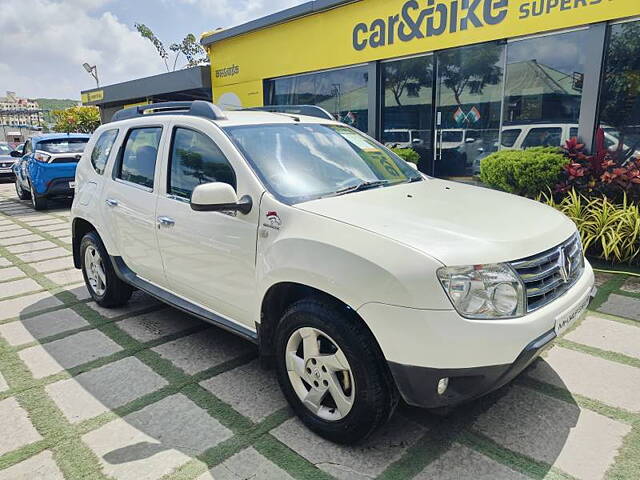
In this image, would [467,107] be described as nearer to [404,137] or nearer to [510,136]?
[510,136]

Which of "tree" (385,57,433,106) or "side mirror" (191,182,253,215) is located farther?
"tree" (385,57,433,106)

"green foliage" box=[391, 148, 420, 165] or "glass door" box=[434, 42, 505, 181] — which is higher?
"glass door" box=[434, 42, 505, 181]

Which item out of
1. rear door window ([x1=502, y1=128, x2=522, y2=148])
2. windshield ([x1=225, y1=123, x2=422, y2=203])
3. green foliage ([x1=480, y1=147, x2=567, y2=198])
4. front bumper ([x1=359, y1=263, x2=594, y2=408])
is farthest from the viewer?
rear door window ([x1=502, y1=128, x2=522, y2=148])

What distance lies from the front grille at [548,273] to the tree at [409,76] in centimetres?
737

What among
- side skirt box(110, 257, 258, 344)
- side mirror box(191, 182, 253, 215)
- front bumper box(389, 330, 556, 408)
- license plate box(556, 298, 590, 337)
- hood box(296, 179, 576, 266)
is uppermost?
side mirror box(191, 182, 253, 215)

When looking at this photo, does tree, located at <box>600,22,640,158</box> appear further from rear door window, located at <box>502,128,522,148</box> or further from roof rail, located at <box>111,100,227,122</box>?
roof rail, located at <box>111,100,227,122</box>

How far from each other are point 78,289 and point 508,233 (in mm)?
4631

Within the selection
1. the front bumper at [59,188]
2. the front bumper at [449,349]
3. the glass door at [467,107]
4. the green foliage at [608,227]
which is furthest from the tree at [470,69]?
the front bumper at [59,188]

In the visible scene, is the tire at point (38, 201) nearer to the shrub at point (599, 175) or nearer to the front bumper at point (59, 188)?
the front bumper at point (59, 188)

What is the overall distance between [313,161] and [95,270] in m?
2.69

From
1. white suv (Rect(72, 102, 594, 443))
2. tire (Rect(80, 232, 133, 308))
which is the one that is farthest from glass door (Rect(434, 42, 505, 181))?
tire (Rect(80, 232, 133, 308))

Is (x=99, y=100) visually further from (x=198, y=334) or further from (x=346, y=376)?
(x=346, y=376)

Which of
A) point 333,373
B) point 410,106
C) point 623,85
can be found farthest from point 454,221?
point 410,106

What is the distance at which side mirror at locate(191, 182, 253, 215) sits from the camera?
2.57 metres
